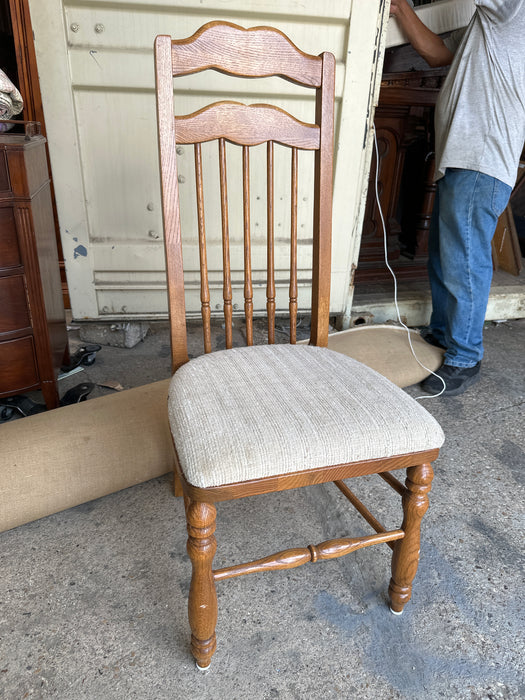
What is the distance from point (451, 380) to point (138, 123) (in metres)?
1.72

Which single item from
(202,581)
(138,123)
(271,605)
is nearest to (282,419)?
(202,581)

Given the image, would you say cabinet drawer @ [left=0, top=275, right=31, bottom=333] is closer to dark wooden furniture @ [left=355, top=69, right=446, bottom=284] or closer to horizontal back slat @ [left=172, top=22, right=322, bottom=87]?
horizontal back slat @ [left=172, top=22, right=322, bottom=87]

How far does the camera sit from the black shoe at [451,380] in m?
2.13

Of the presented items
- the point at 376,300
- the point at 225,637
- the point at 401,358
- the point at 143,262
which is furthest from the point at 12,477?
the point at 376,300

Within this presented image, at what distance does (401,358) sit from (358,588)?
115 cm

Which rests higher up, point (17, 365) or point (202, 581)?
point (17, 365)

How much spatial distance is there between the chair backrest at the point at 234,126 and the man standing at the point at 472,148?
3.07ft

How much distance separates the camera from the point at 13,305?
5.26 feet

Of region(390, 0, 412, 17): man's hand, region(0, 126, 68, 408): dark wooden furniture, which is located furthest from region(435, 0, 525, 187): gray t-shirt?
region(0, 126, 68, 408): dark wooden furniture

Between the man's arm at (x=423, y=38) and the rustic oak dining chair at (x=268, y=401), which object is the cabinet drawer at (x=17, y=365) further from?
the man's arm at (x=423, y=38)

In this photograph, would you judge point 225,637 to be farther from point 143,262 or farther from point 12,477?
point 143,262

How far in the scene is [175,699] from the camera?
965 millimetres

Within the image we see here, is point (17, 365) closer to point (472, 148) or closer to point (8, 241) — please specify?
point (8, 241)

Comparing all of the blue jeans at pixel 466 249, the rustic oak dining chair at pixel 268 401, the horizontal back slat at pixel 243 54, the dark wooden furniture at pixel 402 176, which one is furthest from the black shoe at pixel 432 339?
the horizontal back slat at pixel 243 54
